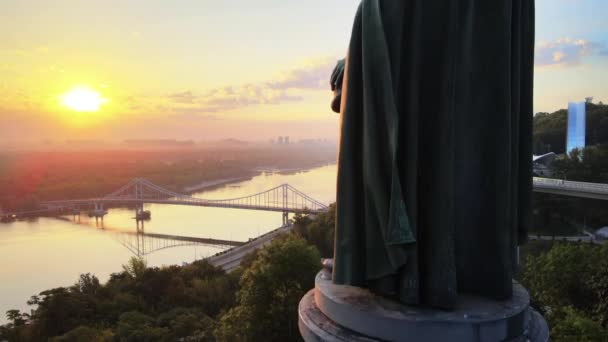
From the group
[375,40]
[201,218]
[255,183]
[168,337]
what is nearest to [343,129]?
[375,40]

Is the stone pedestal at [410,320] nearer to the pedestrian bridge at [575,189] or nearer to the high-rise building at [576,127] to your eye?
the pedestrian bridge at [575,189]

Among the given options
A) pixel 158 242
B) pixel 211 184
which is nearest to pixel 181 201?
pixel 158 242

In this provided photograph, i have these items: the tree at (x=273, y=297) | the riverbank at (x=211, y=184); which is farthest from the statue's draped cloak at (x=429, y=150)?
the riverbank at (x=211, y=184)

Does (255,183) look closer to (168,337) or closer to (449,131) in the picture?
(168,337)

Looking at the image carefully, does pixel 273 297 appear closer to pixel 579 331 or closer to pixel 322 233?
pixel 579 331

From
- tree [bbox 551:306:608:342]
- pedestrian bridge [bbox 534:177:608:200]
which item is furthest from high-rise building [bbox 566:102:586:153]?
tree [bbox 551:306:608:342]
